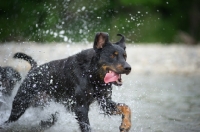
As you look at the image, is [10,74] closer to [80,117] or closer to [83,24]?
[80,117]

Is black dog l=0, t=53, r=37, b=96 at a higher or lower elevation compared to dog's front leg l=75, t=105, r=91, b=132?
higher

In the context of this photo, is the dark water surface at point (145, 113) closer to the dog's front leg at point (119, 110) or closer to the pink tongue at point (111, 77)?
the dog's front leg at point (119, 110)

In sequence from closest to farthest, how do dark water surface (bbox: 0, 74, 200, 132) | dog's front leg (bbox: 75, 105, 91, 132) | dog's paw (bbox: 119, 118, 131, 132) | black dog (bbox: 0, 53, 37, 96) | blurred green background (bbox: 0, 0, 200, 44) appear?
dog's paw (bbox: 119, 118, 131, 132) < dog's front leg (bbox: 75, 105, 91, 132) < dark water surface (bbox: 0, 74, 200, 132) < black dog (bbox: 0, 53, 37, 96) < blurred green background (bbox: 0, 0, 200, 44)

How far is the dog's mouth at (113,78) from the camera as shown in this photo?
7.13 metres

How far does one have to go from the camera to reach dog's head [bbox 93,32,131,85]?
23.4 feet

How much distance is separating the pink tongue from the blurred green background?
456 inches

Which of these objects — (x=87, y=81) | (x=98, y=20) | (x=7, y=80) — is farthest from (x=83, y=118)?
(x=98, y=20)

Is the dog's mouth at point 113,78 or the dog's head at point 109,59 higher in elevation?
the dog's head at point 109,59

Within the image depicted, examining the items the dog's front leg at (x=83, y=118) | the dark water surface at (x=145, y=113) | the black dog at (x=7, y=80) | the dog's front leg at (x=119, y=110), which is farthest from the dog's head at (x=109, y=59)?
the black dog at (x=7, y=80)

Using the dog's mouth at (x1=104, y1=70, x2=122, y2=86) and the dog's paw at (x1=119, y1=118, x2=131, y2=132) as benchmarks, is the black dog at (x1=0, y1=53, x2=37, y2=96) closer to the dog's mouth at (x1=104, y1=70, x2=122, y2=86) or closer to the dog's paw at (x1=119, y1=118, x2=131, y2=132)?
the dog's mouth at (x1=104, y1=70, x2=122, y2=86)

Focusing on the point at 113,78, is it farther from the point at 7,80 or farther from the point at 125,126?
the point at 7,80

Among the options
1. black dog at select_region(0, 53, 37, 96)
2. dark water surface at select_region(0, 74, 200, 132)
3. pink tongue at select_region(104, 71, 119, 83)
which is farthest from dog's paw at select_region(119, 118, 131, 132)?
black dog at select_region(0, 53, 37, 96)

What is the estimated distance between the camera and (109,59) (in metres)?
7.23

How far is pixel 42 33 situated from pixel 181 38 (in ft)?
31.6
